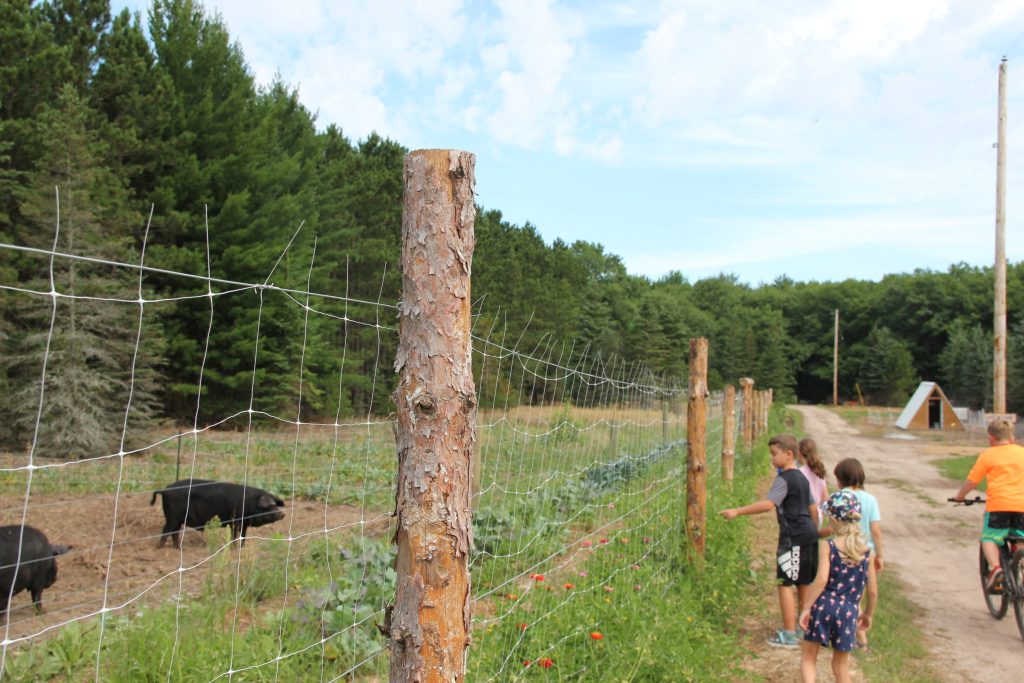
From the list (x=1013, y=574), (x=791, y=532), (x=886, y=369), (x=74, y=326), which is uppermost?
(x=886, y=369)

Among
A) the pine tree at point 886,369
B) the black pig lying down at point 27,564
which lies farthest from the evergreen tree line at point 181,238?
the pine tree at point 886,369

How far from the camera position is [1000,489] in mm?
6262

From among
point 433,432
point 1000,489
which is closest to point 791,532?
point 1000,489

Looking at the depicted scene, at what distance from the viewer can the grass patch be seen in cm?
521

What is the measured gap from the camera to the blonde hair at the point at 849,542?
4.47 m

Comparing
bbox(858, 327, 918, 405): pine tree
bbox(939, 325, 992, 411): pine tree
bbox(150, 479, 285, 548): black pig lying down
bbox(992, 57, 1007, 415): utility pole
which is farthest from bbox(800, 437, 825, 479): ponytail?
bbox(858, 327, 918, 405): pine tree

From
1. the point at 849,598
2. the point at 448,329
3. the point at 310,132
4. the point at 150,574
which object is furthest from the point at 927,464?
the point at 310,132

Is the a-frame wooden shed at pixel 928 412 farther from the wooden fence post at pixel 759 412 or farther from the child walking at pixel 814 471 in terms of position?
the child walking at pixel 814 471

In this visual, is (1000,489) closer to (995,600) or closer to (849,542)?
(995,600)

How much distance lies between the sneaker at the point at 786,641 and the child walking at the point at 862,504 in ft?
1.36

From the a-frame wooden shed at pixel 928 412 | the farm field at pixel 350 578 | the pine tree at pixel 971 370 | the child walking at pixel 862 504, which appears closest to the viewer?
the farm field at pixel 350 578

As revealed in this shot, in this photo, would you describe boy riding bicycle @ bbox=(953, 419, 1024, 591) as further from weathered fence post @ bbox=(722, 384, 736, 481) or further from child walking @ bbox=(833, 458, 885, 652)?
weathered fence post @ bbox=(722, 384, 736, 481)

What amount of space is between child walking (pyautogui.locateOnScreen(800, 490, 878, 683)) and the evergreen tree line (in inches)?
179

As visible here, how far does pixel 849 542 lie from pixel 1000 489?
8.46 ft
